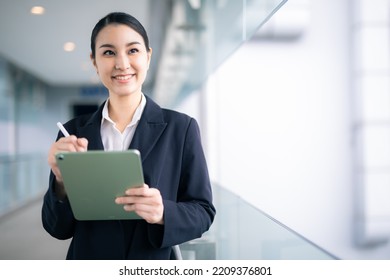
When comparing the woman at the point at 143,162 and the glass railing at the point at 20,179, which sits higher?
the woman at the point at 143,162

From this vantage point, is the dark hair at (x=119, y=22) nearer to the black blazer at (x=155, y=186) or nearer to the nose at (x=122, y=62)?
the nose at (x=122, y=62)

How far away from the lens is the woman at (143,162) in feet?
3.09

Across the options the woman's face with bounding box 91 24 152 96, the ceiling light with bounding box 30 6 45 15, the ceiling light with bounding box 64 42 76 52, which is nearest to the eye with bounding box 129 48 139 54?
the woman's face with bounding box 91 24 152 96

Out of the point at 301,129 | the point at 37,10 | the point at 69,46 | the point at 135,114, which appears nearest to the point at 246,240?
the point at 135,114

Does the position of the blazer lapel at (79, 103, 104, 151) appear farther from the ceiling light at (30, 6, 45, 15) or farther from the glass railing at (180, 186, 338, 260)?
the ceiling light at (30, 6, 45, 15)

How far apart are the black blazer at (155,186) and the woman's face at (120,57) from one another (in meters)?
0.10

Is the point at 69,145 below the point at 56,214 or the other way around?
the other way around

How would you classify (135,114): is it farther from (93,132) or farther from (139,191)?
(139,191)

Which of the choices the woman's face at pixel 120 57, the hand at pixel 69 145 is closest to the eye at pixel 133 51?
the woman's face at pixel 120 57

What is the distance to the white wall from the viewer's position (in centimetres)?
755

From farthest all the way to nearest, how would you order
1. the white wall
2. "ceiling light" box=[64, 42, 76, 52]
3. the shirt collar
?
the white wall → "ceiling light" box=[64, 42, 76, 52] → the shirt collar

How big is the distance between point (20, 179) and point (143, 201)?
225 inches

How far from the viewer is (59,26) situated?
4.25 metres

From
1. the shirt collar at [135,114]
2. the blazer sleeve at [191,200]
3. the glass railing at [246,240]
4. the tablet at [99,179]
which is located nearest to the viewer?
the tablet at [99,179]
